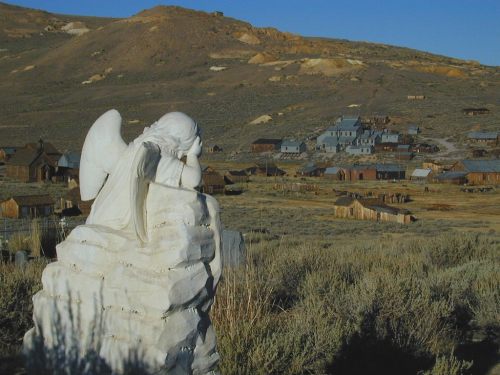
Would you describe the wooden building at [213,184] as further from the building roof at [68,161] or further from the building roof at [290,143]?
the building roof at [290,143]

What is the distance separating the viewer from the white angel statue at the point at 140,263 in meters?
4.34

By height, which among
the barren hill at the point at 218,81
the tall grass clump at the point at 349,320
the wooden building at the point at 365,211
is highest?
the barren hill at the point at 218,81

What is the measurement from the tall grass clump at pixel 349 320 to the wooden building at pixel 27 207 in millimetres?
20080

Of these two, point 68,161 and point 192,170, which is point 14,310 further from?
point 68,161

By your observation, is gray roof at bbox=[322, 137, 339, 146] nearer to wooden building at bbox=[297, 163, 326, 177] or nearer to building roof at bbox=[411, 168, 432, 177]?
wooden building at bbox=[297, 163, 326, 177]

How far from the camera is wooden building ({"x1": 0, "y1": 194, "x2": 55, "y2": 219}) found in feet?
94.1

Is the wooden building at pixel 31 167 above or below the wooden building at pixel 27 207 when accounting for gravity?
above

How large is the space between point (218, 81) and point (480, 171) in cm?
6802

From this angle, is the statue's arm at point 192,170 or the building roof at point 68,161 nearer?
the statue's arm at point 192,170

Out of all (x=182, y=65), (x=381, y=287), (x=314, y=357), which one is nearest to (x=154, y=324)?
(x=314, y=357)

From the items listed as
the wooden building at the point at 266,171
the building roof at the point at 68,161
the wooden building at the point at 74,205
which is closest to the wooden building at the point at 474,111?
the wooden building at the point at 266,171

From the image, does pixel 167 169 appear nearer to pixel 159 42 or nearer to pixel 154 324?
pixel 154 324

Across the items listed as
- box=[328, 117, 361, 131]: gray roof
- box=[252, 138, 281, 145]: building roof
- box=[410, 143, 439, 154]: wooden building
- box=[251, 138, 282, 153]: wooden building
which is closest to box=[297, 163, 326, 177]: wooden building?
box=[251, 138, 282, 153]: wooden building

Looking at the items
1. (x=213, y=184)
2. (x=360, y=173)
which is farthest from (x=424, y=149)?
(x=213, y=184)
